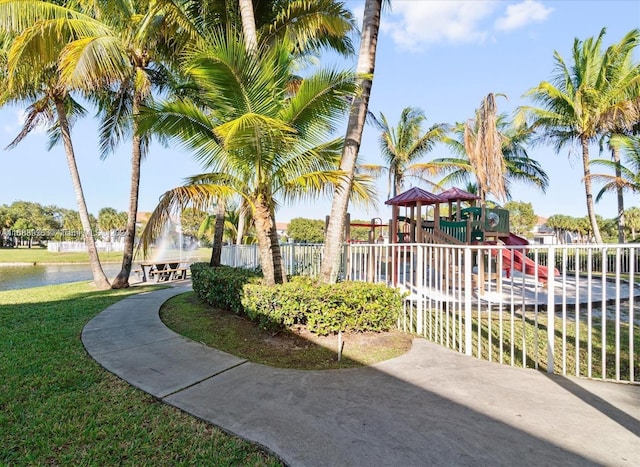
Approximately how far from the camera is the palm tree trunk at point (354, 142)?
18.3 ft

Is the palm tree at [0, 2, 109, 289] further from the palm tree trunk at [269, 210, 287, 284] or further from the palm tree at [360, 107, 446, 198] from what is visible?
the palm tree at [360, 107, 446, 198]

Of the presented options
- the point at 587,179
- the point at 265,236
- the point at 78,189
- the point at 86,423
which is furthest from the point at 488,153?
the point at 78,189

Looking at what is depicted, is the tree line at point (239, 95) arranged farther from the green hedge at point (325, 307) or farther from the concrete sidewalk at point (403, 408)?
the concrete sidewalk at point (403, 408)

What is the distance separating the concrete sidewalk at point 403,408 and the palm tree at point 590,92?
15.2 metres

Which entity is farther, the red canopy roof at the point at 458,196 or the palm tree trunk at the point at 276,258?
the red canopy roof at the point at 458,196

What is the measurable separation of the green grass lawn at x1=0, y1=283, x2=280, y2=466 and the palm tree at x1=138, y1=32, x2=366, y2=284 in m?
2.13

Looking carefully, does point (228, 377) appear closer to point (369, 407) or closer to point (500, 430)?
point (369, 407)

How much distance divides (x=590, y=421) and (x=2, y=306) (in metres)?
10.8

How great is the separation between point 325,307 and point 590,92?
1712 centimetres

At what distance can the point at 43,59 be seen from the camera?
7.93 m

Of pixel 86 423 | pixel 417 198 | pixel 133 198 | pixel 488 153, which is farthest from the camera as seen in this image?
pixel 488 153

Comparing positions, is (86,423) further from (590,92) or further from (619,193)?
(619,193)

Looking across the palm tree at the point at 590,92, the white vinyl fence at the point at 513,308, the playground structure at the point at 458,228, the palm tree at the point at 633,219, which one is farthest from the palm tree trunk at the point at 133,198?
the palm tree at the point at 633,219

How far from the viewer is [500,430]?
8.64ft
